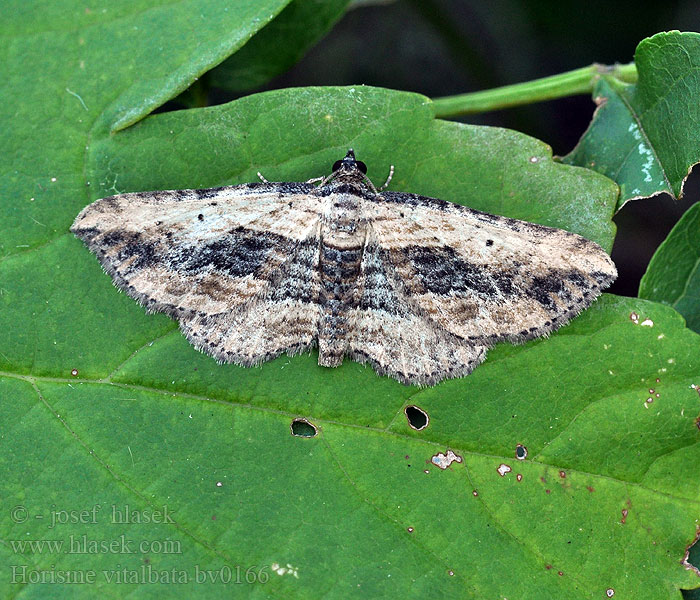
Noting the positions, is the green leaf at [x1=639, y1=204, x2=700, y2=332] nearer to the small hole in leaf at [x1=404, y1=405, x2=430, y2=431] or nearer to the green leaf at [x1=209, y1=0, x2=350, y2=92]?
the small hole in leaf at [x1=404, y1=405, x2=430, y2=431]

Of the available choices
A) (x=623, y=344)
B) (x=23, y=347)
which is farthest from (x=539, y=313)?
(x=23, y=347)

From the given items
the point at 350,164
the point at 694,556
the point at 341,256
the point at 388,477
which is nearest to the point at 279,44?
the point at 350,164

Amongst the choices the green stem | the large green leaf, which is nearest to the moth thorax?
the large green leaf

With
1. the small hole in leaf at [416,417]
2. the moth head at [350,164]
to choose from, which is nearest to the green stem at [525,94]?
the moth head at [350,164]

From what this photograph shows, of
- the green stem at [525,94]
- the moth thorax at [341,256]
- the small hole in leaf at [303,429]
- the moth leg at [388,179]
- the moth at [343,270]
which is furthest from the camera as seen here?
the green stem at [525,94]

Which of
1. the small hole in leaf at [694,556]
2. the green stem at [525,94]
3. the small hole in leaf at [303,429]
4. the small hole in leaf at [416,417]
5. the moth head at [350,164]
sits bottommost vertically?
the small hole in leaf at [694,556]

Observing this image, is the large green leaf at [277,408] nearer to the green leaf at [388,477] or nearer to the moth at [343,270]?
the green leaf at [388,477]

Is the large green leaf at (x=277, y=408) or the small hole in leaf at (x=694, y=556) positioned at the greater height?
the large green leaf at (x=277, y=408)
